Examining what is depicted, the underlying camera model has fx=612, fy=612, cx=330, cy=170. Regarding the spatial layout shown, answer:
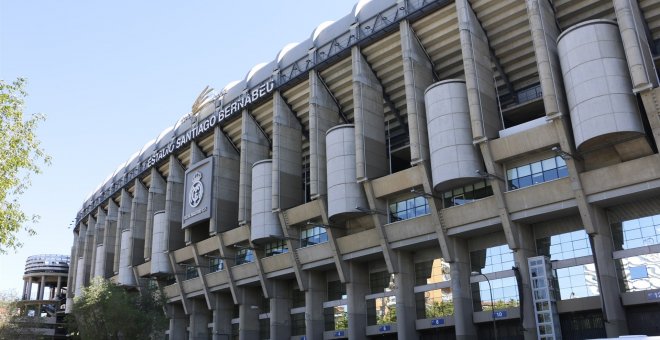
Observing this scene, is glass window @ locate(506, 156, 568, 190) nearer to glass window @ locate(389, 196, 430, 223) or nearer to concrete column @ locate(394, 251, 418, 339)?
glass window @ locate(389, 196, 430, 223)

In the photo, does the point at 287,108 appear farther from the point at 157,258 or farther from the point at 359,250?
the point at 157,258

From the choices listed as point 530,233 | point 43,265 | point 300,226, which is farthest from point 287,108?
point 43,265

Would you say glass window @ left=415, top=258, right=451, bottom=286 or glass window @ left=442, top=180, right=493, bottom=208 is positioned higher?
glass window @ left=442, top=180, right=493, bottom=208

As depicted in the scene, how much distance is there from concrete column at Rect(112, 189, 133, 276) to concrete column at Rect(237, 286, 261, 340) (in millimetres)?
25994

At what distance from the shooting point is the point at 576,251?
40.8 meters

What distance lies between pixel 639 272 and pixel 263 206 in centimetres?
3192

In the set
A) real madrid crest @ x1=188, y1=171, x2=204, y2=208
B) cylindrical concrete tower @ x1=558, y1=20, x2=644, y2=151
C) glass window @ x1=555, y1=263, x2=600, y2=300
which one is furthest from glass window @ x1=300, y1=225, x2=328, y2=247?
cylindrical concrete tower @ x1=558, y1=20, x2=644, y2=151

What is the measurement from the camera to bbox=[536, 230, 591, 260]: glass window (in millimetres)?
40531

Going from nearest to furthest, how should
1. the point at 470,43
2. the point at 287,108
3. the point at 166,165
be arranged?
the point at 470,43
the point at 287,108
the point at 166,165

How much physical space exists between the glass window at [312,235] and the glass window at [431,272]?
916cm

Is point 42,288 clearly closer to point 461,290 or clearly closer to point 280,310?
point 280,310

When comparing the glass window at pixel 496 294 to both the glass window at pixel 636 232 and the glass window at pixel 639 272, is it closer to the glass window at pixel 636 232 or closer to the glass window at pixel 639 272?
the glass window at pixel 639 272

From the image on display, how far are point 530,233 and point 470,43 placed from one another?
553 inches

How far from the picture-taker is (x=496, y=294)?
43375 mm
